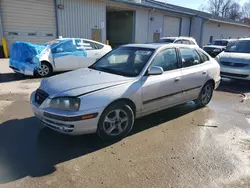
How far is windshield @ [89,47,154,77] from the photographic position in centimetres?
397

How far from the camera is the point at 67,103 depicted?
319 cm

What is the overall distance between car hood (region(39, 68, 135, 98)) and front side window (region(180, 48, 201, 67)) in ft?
5.07

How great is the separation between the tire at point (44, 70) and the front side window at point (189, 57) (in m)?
5.63

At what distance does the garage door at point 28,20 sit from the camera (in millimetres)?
13629

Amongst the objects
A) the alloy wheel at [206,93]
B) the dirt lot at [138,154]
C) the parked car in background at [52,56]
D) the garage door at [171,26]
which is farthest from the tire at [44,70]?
the garage door at [171,26]

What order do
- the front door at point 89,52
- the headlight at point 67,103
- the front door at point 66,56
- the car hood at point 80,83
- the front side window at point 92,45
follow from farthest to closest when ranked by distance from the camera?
the front side window at point 92,45, the front door at point 89,52, the front door at point 66,56, the car hood at point 80,83, the headlight at point 67,103

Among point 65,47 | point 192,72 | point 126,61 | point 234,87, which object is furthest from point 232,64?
point 65,47

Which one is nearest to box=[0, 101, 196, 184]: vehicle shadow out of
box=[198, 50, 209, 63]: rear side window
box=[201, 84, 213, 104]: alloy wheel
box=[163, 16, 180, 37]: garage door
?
box=[201, 84, 213, 104]: alloy wheel

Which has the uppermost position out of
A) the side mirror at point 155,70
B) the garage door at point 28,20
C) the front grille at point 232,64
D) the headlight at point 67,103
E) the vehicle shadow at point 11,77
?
the garage door at point 28,20

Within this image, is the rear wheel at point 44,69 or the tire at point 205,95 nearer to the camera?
the tire at point 205,95

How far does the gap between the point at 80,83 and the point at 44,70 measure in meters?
5.45

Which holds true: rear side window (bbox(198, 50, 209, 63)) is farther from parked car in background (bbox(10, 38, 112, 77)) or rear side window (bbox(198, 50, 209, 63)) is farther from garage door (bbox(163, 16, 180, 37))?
garage door (bbox(163, 16, 180, 37))

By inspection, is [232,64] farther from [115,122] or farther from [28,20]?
[28,20]

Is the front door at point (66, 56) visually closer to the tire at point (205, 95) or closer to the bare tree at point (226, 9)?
the tire at point (205, 95)
